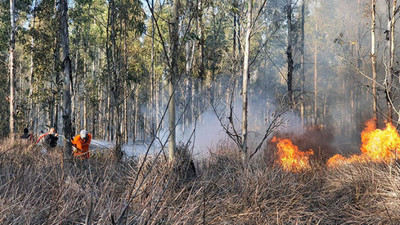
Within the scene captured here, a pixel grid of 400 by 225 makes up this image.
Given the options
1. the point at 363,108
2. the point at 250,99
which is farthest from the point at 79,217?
the point at 250,99

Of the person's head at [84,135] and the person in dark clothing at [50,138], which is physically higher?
the person's head at [84,135]

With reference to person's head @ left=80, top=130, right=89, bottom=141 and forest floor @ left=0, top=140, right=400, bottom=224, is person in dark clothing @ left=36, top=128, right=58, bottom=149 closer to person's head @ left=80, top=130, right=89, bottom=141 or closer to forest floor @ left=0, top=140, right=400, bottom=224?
person's head @ left=80, top=130, right=89, bottom=141

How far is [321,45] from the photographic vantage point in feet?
140

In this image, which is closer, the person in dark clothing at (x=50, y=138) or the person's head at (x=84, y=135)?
the person's head at (x=84, y=135)

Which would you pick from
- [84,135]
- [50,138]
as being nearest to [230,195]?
[84,135]

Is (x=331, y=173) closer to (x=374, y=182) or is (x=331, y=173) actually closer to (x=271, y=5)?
(x=374, y=182)

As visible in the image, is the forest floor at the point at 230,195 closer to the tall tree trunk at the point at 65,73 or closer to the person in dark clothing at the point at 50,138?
the tall tree trunk at the point at 65,73

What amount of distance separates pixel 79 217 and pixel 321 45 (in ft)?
147

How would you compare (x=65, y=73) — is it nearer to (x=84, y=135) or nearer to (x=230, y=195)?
(x=84, y=135)

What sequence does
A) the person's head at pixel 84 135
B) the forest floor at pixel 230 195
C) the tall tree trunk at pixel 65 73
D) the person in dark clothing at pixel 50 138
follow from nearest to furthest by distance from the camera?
1. the forest floor at pixel 230 195
2. the tall tree trunk at pixel 65 73
3. the person's head at pixel 84 135
4. the person in dark clothing at pixel 50 138

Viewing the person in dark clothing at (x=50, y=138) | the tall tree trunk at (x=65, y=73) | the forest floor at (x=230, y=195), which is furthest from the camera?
the person in dark clothing at (x=50, y=138)

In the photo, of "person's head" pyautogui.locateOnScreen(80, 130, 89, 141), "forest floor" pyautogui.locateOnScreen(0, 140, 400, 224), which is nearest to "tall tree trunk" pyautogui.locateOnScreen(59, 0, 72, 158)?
"person's head" pyautogui.locateOnScreen(80, 130, 89, 141)

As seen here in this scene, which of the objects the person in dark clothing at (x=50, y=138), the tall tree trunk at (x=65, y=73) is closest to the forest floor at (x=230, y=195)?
the tall tree trunk at (x=65, y=73)

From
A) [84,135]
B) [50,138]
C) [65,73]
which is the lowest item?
[50,138]
